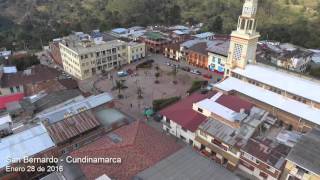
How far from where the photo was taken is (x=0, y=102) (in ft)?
168

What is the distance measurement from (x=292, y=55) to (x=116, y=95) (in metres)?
49.9

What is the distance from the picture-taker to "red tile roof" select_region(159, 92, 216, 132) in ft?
127

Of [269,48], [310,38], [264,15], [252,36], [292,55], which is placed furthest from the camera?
[264,15]

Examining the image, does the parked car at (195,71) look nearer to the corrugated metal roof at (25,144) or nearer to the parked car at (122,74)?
the parked car at (122,74)

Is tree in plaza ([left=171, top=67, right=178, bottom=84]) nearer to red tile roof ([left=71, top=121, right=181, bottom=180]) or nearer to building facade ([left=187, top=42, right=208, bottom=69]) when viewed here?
building facade ([left=187, top=42, right=208, bottom=69])

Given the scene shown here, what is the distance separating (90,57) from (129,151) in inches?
1675

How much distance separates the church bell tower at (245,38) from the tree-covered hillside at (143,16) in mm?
53084

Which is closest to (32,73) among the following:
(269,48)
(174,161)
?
(174,161)

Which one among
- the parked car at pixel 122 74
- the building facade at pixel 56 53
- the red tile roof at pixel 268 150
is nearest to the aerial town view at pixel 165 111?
the red tile roof at pixel 268 150

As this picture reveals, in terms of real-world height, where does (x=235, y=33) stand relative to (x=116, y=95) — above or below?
above

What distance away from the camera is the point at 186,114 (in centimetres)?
4025

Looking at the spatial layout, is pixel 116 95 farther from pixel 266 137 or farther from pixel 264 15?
pixel 264 15

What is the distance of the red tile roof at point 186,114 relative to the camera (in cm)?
3866

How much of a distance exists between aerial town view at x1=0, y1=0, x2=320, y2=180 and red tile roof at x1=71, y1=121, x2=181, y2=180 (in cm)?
13
